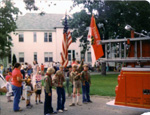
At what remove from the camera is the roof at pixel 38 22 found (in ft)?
137

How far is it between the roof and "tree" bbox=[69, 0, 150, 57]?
51.3 feet

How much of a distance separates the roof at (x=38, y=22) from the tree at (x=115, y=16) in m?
15.6

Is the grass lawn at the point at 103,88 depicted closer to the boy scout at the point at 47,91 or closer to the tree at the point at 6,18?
the boy scout at the point at 47,91

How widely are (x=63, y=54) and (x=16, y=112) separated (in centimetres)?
465

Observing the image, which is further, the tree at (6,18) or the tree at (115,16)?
the tree at (6,18)

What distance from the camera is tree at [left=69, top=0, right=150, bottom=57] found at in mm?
26062

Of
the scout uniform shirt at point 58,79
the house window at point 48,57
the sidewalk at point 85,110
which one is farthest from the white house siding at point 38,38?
the scout uniform shirt at point 58,79

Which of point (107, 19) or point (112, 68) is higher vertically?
point (107, 19)

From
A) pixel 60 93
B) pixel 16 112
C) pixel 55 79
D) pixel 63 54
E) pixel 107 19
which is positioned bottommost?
pixel 16 112

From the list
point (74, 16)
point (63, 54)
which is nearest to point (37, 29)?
point (74, 16)

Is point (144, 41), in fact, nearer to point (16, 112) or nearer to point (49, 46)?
point (16, 112)

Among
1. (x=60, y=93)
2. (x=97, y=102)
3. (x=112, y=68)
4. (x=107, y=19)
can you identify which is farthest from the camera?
(x=112, y=68)

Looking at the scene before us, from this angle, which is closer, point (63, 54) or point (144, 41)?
point (144, 41)

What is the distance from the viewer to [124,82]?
7406 mm
